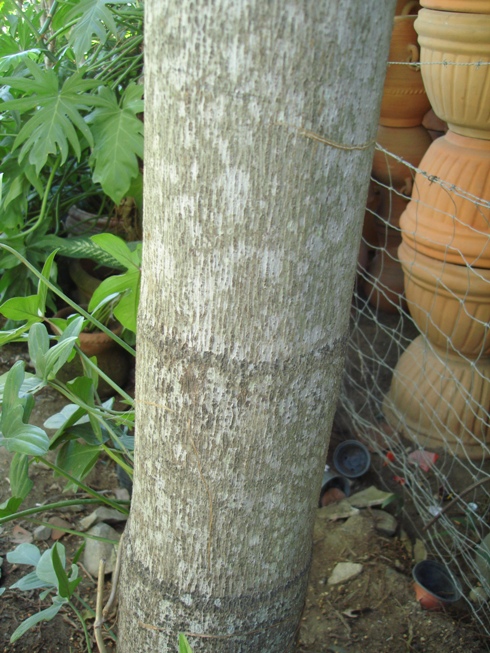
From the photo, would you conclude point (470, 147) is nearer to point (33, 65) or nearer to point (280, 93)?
point (33, 65)

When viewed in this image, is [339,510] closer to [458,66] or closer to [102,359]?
[102,359]

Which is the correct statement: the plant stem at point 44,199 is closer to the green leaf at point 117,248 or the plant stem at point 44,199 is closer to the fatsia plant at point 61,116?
the fatsia plant at point 61,116

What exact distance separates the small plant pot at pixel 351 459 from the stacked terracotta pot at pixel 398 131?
0.48 m

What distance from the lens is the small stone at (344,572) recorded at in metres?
1.61

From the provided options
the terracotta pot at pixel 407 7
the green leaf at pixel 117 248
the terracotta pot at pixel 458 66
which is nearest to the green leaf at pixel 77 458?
the green leaf at pixel 117 248

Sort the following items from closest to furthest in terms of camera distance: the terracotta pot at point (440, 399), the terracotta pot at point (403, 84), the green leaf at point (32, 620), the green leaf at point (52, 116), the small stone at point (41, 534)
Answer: the green leaf at point (32, 620)
the small stone at point (41, 534)
the green leaf at point (52, 116)
the terracotta pot at point (440, 399)
the terracotta pot at point (403, 84)

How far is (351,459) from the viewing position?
6.79 ft

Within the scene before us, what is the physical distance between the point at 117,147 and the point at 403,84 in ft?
3.61

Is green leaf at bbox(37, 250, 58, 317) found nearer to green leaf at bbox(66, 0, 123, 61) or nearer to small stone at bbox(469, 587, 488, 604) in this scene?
green leaf at bbox(66, 0, 123, 61)

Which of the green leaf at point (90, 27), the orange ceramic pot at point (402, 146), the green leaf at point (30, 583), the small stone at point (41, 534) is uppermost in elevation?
the green leaf at point (90, 27)

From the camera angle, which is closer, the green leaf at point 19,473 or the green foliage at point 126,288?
the green leaf at point 19,473

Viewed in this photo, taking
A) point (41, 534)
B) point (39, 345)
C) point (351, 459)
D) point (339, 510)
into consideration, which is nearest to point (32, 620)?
point (39, 345)

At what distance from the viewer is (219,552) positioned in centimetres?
82

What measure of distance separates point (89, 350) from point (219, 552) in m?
1.38
